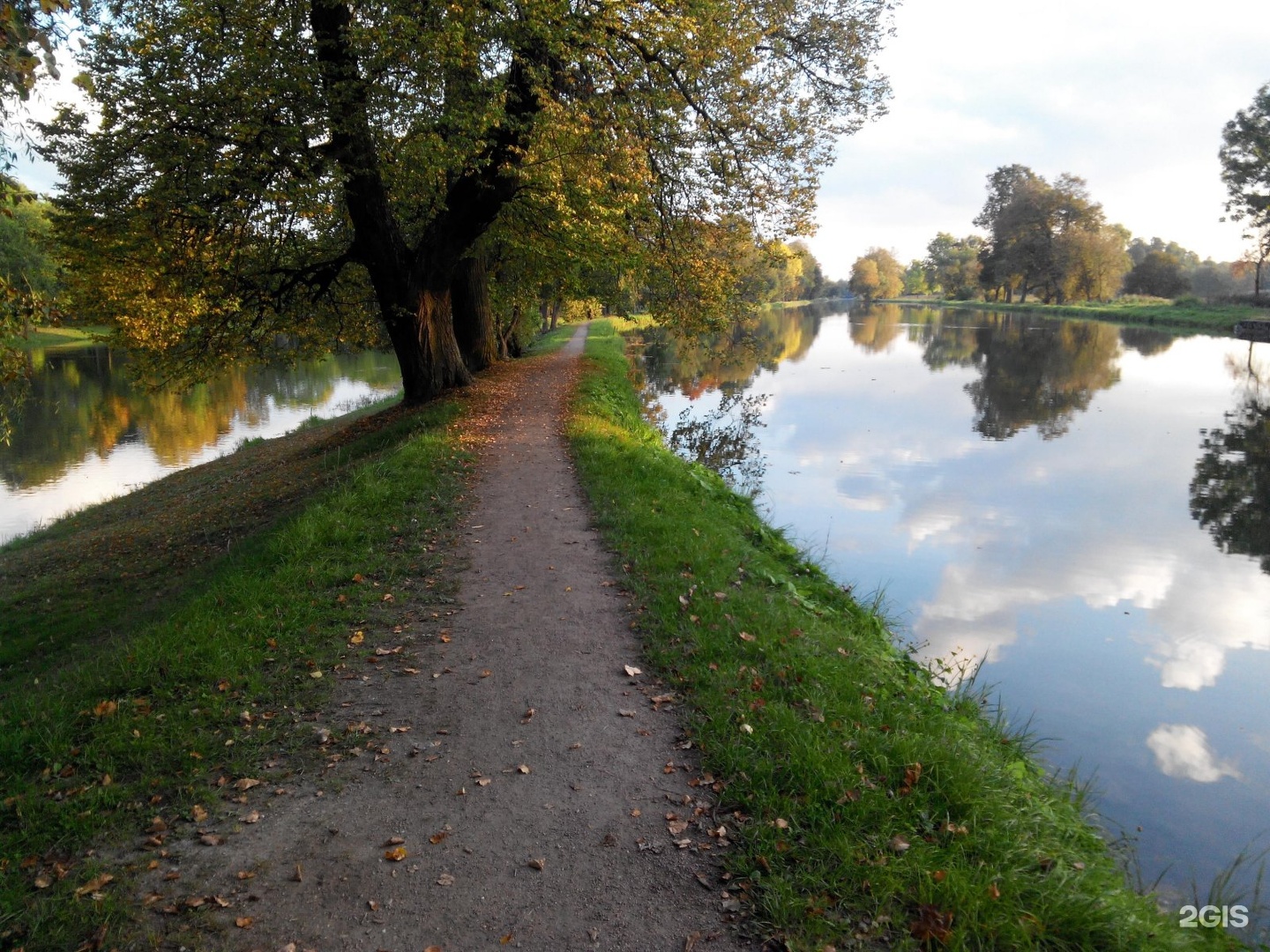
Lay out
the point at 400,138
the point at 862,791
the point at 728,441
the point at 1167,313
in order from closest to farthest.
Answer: the point at 862,791
the point at 400,138
the point at 728,441
the point at 1167,313

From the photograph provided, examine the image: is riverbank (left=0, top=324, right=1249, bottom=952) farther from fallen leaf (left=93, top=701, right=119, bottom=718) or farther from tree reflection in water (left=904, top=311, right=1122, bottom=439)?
tree reflection in water (left=904, top=311, right=1122, bottom=439)

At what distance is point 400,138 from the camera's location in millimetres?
12164

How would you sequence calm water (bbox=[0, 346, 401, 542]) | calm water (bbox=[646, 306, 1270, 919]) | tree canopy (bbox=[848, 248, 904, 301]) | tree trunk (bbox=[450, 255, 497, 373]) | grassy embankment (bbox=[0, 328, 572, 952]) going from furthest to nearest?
tree canopy (bbox=[848, 248, 904, 301]) → tree trunk (bbox=[450, 255, 497, 373]) → calm water (bbox=[0, 346, 401, 542]) → calm water (bbox=[646, 306, 1270, 919]) → grassy embankment (bbox=[0, 328, 572, 952])

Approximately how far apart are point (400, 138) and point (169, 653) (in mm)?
9800

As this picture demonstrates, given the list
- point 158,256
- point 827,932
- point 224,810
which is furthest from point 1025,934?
point 158,256

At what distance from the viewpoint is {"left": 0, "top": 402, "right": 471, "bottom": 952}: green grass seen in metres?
3.39

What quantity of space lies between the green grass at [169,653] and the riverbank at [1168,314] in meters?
56.3

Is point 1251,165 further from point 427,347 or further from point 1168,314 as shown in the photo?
point 427,347

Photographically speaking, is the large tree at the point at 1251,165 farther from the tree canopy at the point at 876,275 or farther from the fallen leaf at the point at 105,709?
the tree canopy at the point at 876,275

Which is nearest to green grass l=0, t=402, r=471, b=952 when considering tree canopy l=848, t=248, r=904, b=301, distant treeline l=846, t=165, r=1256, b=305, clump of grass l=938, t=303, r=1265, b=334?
clump of grass l=938, t=303, r=1265, b=334

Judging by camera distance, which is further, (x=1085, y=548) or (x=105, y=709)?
(x=1085, y=548)

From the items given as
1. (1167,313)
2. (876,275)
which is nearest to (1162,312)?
(1167,313)

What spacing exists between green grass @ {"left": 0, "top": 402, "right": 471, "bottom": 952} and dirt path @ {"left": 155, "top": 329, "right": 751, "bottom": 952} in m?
0.39

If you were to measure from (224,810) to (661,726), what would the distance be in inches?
91.3
